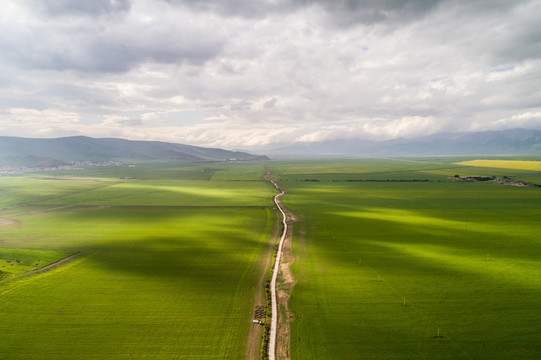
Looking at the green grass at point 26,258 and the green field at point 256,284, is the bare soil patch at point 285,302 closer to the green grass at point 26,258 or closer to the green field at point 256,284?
the green field at point 256,284

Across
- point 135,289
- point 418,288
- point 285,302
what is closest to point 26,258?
point 135,289

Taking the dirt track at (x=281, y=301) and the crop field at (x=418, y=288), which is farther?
the dirt track at (x=281, y=301)

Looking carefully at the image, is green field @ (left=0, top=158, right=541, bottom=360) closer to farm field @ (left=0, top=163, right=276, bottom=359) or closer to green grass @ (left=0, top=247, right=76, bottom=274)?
farm field @ (left=0, top=163, right=276, bottom=359)

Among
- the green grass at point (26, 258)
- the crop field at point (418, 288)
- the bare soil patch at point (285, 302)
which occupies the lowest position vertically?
the green grass at point (26, 258)

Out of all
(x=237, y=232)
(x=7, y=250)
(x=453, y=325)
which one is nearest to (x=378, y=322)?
(x=453, y=325)

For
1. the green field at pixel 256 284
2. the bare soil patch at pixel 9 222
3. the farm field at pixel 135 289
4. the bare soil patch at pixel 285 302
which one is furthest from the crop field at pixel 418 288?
the bare soil patch at pixel 9 222

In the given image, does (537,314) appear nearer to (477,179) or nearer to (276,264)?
(276,264)
